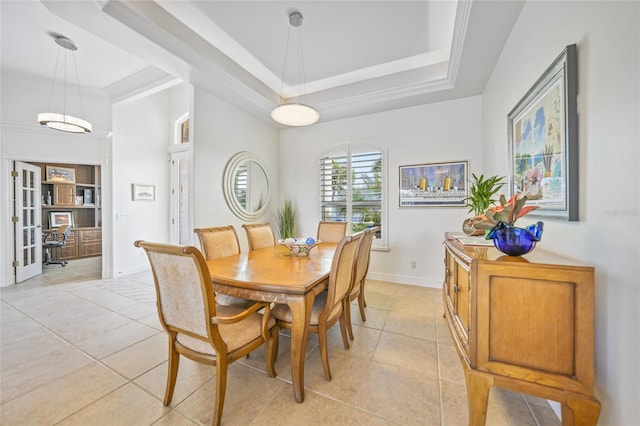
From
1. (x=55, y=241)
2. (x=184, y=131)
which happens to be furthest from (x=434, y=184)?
(x=55, y=241)

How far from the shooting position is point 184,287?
50.6 inches

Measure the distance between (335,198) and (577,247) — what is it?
11.1 ft

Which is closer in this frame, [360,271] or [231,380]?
[231,380]

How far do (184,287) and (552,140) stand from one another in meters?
2.30

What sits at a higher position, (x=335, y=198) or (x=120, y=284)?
(x=335, y=198)

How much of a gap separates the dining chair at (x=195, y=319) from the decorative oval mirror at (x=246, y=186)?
2.54 m

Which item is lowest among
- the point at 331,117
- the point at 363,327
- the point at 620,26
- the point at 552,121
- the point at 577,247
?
the point at 363,327

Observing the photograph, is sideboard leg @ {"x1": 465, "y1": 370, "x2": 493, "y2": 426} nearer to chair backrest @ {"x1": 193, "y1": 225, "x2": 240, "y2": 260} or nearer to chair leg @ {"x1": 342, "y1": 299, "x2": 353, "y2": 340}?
chair leg @ {"x1": 342, "y1": 299, "x2": 353, "y2": 340}

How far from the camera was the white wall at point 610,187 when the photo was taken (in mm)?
942

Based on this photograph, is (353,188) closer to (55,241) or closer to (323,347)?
(323,347)

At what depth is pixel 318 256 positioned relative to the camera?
2.39 meters

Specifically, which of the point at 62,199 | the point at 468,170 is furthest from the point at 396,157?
the point at 62,199

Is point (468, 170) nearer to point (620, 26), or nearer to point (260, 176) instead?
point (620, 26)

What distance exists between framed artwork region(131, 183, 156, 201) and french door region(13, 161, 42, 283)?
5.07 feet
